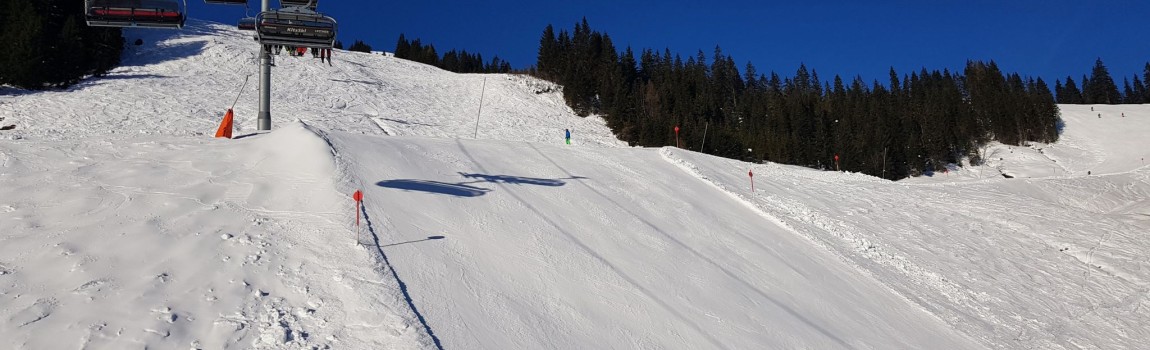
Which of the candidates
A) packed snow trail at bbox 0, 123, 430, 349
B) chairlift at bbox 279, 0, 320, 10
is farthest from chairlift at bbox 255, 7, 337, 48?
packed snow trail at bbox 0, 123, 430, 349

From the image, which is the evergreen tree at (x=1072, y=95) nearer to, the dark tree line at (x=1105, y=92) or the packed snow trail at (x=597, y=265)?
the dark tree line at (x=1105, y=92)

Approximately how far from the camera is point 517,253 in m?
11.2

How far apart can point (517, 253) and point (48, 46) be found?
44.4 m

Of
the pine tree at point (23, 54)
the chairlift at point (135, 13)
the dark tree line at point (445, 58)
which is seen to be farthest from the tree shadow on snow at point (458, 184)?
the dark tree line at point (445, 58)

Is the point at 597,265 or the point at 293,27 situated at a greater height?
the point at 293,27

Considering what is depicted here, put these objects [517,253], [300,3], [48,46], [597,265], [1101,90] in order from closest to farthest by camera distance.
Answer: [517,253]
[597,265]
[300,3]
[48,46]
[1101,90]

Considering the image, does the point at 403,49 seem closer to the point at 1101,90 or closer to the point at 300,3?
the point at 300,3

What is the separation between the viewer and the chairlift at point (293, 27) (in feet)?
39.0

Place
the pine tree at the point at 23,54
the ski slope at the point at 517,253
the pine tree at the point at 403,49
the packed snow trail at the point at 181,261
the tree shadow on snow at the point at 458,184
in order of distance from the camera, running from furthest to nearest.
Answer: the pine tree at the point at 403,49, the pine tree at the point at 23,54, the tree shadow on snow at the point at 458,184, the ski slope at the point at 517,253, the packed snow trail at the point at 181,261

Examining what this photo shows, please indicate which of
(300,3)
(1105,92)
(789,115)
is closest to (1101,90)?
(1105,92)

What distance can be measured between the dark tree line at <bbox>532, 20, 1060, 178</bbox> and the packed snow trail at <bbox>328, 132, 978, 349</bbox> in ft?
134

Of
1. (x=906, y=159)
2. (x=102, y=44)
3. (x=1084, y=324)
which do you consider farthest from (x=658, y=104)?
(x=1084, y=324)

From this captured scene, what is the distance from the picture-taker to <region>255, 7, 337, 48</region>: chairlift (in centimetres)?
1189

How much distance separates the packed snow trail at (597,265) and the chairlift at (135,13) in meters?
4.26
